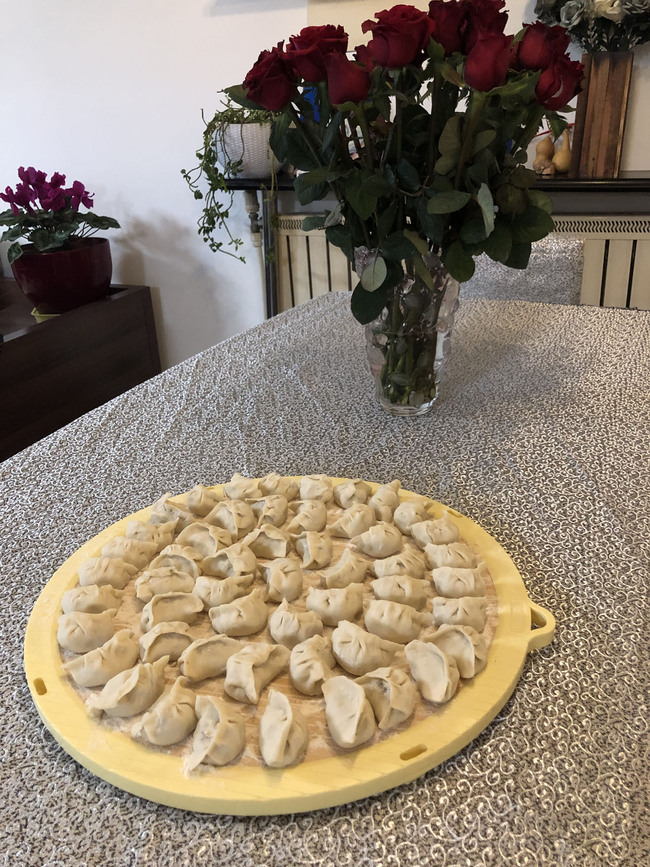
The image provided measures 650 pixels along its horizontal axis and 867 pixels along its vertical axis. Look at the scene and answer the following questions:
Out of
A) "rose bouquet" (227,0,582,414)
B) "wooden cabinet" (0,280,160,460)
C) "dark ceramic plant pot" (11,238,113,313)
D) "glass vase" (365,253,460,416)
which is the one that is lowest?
"wooden cabinet" (0,280,160,460)

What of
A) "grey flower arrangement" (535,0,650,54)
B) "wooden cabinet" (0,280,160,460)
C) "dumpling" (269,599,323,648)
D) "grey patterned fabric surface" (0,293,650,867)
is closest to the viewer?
"grey patterned fabric surface" (0,293,650,867)

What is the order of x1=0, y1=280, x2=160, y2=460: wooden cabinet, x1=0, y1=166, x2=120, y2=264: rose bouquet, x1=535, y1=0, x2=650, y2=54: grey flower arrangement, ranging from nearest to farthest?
x1=535, y1=0, x2=650, y2=54: grey flower arrangement < x1=0, y1=280, x2=160, y2=460: wooden cabinet < x1=0, y1=166, x2=120, y2=264: rose bouquet

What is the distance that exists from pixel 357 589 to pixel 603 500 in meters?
0.37

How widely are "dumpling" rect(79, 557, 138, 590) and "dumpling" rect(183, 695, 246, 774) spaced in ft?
0.57

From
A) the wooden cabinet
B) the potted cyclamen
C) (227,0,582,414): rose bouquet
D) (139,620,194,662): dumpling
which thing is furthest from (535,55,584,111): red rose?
the potted cyclamen

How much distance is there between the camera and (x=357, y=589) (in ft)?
1.82

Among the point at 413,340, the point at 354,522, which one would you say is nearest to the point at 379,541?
the point at 354,522

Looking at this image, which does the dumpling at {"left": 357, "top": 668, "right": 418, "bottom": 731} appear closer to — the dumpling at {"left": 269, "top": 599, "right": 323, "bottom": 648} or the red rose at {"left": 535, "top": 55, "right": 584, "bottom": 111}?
the dumpling at {"left": 269, "top": 599, "right": 323, "bottom": 648}

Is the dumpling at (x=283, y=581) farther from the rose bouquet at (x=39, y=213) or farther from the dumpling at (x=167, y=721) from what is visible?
the rose bouquet at (x=39, y=213)

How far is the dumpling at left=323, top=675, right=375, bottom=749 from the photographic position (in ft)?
1.42

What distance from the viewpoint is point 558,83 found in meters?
0.68

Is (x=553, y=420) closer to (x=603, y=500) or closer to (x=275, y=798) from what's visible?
(x=603, y=500)

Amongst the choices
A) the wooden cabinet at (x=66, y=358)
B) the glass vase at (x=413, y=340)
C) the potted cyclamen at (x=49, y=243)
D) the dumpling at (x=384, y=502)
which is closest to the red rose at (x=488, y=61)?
the glass vase at (x=413, y=340)

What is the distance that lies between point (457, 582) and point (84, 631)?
309mm
